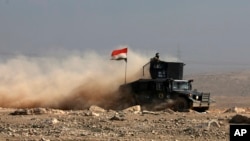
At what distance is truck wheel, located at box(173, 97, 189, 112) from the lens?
90.1ft

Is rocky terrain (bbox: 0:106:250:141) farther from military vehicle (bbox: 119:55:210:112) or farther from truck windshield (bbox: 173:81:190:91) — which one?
truck windshield (bbox: 173:81:190:91)

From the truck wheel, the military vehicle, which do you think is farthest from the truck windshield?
the truck wheel

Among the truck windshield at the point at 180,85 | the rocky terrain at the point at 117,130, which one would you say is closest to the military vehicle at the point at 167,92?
the truck windshield at the point at 180,85

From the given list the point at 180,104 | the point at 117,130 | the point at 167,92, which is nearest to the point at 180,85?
the point at 167,92

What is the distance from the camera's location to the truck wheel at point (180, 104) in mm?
27473

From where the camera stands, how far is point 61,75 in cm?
3469

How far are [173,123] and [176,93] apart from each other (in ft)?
39.5

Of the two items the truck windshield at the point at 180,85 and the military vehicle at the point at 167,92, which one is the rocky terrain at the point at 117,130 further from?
the truck windshield at the point at 180,85

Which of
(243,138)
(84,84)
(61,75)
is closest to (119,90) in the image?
(84,84)

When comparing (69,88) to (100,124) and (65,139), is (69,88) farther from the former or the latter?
(65,139)

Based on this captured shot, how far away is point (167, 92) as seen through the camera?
91.9 ft

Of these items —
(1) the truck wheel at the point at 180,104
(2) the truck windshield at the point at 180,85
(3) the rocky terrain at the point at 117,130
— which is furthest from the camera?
(2) the truck windshield at the point at 180,85

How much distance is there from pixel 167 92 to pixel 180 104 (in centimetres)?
89

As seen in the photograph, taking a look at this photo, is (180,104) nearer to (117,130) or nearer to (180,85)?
(180,85)
